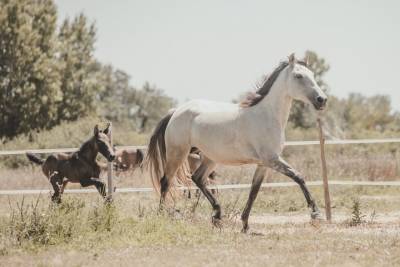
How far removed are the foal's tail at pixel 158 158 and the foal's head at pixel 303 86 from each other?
7.41 ft

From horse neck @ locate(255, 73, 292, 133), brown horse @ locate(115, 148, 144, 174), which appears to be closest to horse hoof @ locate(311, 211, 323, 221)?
horse neck @ locate(255, 73, 292, 133)

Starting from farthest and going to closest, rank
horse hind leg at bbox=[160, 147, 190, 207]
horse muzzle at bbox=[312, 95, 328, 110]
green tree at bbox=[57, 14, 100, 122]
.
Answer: green tree at bbox=[57, 14, 100, 122]
horse hind leg at bbox=[160, 147, 190, 207]
horse muzzle at bbox=[312, 95, 328, 110]

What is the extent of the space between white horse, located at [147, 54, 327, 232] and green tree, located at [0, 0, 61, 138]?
77.7 feet

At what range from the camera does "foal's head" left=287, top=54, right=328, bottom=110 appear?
7867 mm

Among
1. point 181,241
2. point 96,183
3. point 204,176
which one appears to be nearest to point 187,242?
point 181,241

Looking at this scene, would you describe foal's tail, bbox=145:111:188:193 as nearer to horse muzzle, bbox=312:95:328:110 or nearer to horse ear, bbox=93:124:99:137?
horse ear, bbox=93:124:99:137

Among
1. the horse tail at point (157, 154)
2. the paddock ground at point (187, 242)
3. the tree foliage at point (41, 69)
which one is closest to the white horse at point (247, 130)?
the horse tail at point (157, 154)

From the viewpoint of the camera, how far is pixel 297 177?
7656mm

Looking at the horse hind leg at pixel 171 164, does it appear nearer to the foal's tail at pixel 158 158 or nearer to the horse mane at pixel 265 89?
the foal's tail at pixel 158 158

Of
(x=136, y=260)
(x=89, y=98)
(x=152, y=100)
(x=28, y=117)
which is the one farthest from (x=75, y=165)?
(x=152, y=100)

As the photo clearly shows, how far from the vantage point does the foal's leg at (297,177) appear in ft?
25.0

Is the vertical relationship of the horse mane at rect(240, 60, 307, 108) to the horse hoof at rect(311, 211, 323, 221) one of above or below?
above

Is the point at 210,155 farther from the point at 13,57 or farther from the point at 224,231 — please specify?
the point at 13,57

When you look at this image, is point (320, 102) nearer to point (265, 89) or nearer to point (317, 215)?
point (265, 89)
